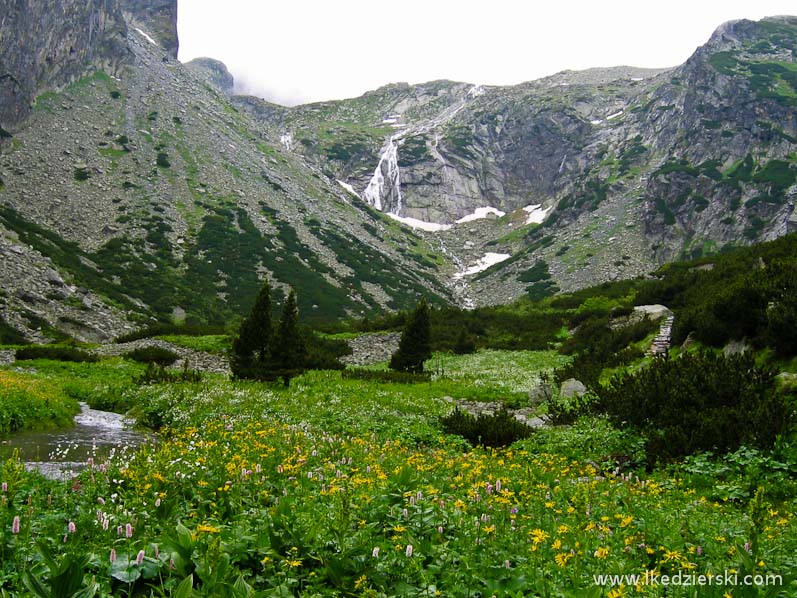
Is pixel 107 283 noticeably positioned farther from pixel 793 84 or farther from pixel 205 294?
pixel 793 84

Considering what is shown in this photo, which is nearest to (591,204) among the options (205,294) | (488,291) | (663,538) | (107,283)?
(488,291)

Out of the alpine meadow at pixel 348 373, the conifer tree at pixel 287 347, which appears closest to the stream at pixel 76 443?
the alpine meadow at pixel 348 373

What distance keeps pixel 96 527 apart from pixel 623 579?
429cm

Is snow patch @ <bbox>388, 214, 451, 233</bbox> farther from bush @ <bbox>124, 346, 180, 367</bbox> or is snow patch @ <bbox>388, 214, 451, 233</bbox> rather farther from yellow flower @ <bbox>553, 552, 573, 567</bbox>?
yellow flower @ <bbox>553, 552, 573, 567</bbox>

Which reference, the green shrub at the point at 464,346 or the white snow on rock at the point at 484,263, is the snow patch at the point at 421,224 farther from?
the green shrub at the point at 464,346

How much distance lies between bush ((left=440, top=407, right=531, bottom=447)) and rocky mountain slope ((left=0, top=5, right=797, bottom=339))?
119 ft

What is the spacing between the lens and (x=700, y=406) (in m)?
9.73

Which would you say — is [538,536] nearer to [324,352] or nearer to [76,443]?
[76,443]

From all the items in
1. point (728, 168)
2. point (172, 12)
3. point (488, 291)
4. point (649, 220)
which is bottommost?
point (488, 291)

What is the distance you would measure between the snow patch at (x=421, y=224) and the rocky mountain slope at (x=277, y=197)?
4.97 ft

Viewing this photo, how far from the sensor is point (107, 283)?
174ft

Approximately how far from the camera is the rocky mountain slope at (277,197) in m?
61.2

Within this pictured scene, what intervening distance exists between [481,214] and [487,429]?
170 m

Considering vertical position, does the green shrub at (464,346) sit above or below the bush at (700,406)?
below
